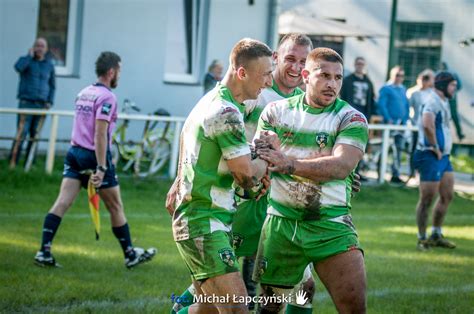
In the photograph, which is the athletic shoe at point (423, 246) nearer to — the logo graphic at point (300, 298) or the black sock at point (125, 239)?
the black sock at point (125, 239)

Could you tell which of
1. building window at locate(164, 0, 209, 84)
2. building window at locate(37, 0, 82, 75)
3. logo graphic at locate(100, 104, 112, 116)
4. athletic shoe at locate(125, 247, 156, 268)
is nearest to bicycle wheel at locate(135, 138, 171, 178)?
building window at locate(37, 0, 82, 75)

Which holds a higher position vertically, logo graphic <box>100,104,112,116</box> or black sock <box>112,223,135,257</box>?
logo graphic <box>100,104,112,116</box>

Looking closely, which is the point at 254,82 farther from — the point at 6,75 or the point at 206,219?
the point at 6,75

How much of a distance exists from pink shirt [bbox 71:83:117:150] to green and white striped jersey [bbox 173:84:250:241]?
3805 millimetres

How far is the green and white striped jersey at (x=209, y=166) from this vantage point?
5715 mm

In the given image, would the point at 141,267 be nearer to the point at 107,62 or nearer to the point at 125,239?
the point at 125,239

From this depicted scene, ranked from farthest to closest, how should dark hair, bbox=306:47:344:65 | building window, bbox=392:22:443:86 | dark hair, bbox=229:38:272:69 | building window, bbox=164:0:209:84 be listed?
building window, bbox=392:22:443:86 → building window, bbox=164:0:209:84 → dark hair, bbox=306:47:344:65 → dark hair, bbox=229:38:272:69

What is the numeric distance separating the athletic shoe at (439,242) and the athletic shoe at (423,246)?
0.79 ft

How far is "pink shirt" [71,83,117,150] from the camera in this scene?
962 cm

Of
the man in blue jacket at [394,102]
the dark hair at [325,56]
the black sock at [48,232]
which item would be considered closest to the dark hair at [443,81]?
the black sock at [48,232]

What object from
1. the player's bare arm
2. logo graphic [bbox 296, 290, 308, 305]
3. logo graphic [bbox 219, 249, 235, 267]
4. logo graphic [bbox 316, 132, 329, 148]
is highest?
logo graphic [bbox 316, 132, 329, 148]

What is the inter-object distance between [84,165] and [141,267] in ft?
3.88

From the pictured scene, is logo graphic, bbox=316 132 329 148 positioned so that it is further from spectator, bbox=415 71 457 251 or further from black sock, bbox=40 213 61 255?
spectator, bbox=415 71 457 251

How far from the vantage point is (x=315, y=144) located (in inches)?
251
